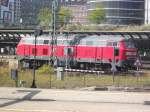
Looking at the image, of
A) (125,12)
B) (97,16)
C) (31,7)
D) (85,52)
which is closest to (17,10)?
(31,7)

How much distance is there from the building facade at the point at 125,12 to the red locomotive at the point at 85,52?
9853 centimetres

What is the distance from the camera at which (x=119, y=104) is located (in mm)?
18406

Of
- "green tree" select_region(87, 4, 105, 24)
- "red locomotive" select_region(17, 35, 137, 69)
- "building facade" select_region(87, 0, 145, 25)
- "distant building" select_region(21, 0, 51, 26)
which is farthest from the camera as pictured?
"distant building" select_region(21, 0, 51, 26)

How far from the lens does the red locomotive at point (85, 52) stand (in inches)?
2084

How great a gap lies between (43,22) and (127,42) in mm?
88444

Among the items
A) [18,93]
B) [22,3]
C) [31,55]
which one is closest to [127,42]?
[31,55]

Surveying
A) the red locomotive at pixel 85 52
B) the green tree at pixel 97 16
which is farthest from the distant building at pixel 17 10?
the red locomotive at pixel 85 52

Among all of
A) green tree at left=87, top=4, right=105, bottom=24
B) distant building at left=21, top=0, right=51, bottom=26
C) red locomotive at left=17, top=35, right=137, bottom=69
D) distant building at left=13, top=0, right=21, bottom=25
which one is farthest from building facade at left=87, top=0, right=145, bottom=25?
red locomotive at left=17, top=35, right=137, bottom=69

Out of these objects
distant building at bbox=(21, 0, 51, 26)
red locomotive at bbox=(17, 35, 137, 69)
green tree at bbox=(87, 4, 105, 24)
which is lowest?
red locomotive at bbox=(17, 35, 137, 69)

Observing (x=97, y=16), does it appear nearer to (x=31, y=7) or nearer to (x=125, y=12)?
(x=125, y=12)

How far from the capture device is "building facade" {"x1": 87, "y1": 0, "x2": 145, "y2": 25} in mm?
157625

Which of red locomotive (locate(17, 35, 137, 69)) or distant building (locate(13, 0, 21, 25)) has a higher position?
distant building (locate(13, 0, 21, 25))

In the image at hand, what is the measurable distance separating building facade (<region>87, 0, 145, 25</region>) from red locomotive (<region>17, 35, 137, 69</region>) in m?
98.5

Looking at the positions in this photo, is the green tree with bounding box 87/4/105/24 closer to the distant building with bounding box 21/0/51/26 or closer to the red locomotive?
the distant building with bounding box 21/0/51/26
